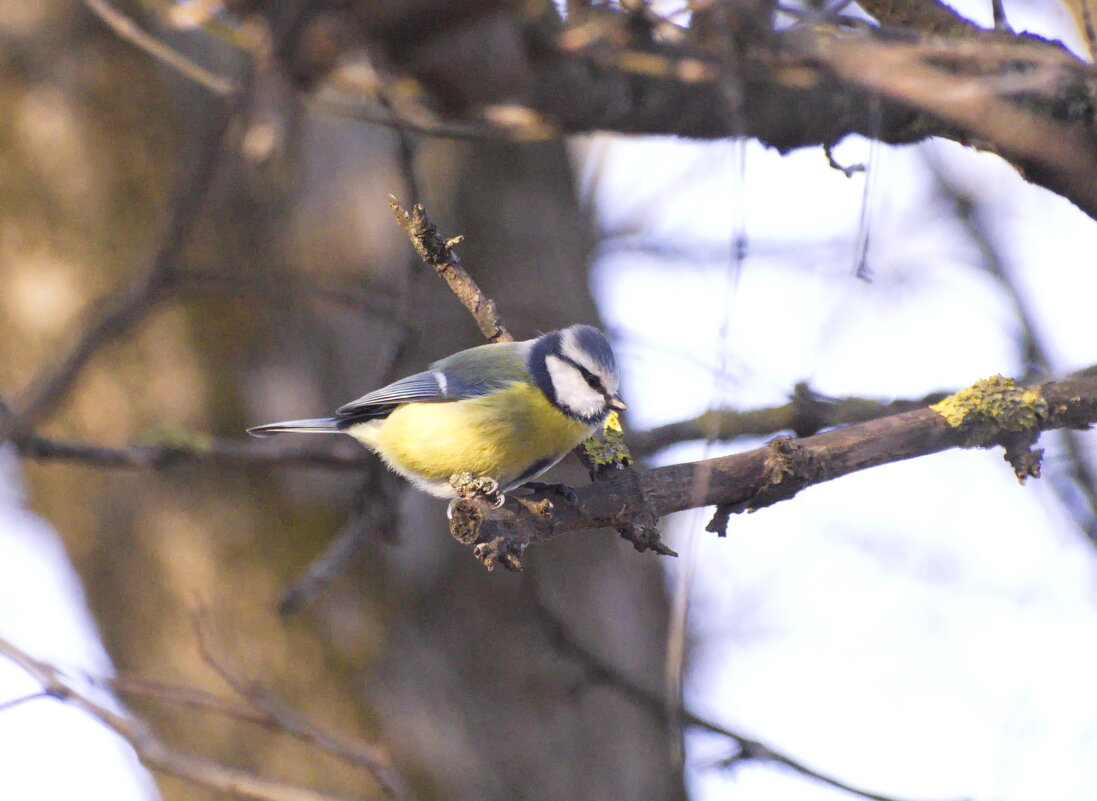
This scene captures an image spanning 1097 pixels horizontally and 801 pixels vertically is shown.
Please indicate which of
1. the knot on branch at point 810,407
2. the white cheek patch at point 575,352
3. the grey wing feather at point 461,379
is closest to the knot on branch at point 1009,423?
the knot on branch at point 810,407

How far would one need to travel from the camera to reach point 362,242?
3.04m

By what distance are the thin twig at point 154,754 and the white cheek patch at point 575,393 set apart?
1.10 metres

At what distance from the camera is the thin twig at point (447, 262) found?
1680mm

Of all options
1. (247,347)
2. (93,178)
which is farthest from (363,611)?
(93,178)

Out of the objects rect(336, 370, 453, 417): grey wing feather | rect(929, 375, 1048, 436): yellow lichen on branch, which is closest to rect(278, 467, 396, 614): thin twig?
rect(336, 370, 453, 417): grey wing feather

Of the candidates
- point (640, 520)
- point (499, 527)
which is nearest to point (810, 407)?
point (640, 520)

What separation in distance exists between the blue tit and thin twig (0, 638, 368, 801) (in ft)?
3.14

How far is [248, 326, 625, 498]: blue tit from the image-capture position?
2078 mm

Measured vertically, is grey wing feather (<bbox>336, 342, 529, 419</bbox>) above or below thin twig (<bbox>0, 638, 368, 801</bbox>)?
above

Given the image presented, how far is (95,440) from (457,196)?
143 centimetres

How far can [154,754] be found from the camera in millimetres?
1172

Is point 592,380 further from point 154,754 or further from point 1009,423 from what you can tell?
point 154,754

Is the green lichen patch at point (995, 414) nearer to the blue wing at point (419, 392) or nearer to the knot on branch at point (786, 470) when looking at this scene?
the knot on branch at point (786, 470)

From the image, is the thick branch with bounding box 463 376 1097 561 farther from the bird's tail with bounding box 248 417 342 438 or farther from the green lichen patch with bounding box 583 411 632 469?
the bird's tail with bounding box 248 417 342 438
